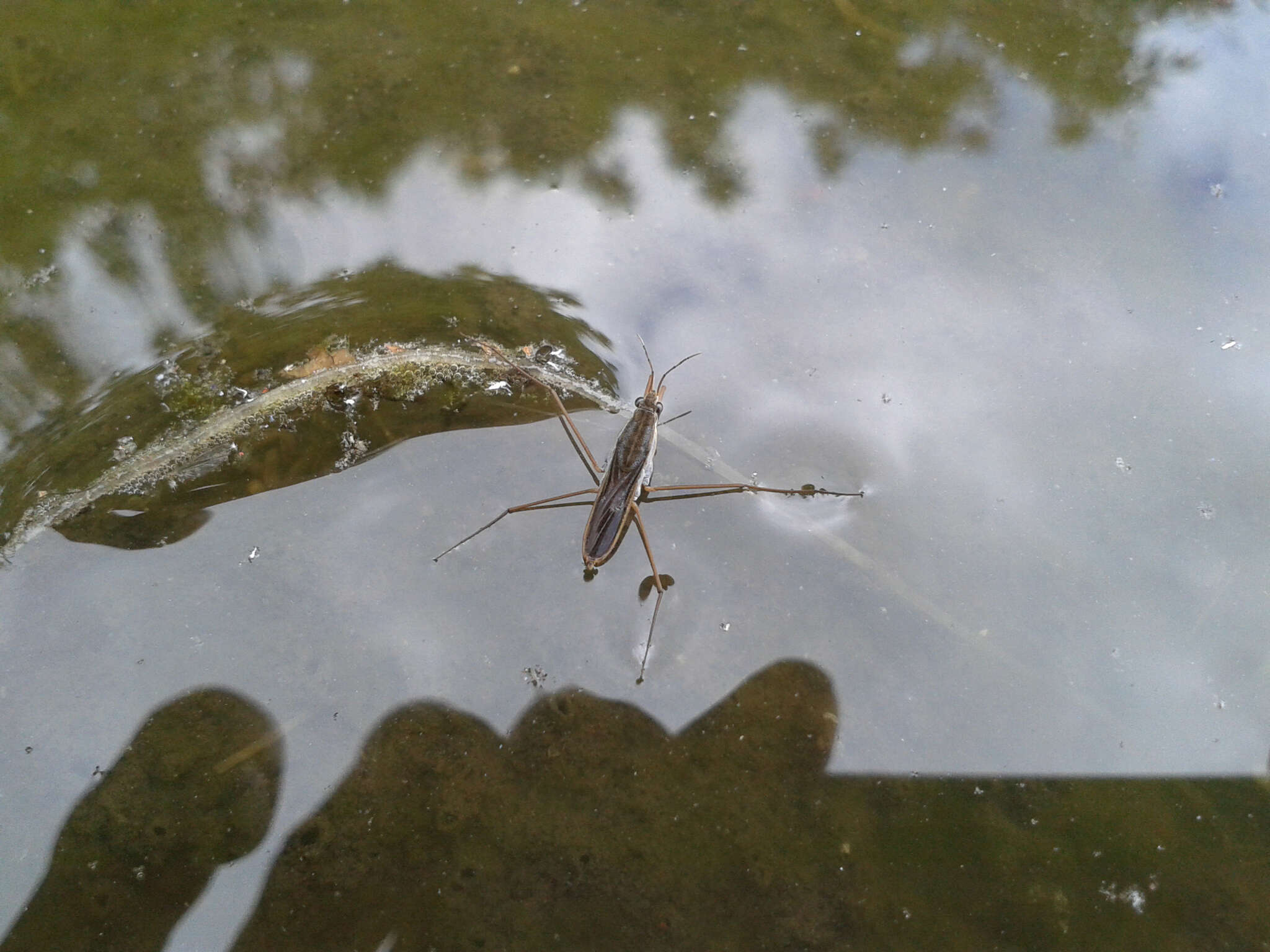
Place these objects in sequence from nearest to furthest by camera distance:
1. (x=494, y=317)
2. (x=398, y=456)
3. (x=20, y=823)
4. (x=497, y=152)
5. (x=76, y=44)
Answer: (x=20, y=823) < (x=398, y=456) < (x=494, y=317) < (x=497, y=152) < (x=76, y=44)

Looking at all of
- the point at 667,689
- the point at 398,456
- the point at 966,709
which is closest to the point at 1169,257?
the point at 966,709

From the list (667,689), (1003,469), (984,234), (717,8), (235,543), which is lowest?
(667,689)

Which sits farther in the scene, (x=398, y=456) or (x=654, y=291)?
(x=654, y=291)

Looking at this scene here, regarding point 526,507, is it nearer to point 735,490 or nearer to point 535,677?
point 535,677

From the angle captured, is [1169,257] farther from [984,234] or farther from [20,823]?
[20,823]

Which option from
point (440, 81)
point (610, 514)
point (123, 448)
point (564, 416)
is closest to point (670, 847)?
point (610, 514)

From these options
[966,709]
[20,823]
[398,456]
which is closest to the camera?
[20,823]

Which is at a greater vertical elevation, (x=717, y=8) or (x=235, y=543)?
(x=717, y=8)
